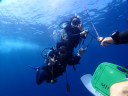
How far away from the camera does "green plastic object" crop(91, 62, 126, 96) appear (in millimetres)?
3614

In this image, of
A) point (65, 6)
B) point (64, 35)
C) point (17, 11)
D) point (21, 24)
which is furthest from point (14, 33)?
point (64, 35)

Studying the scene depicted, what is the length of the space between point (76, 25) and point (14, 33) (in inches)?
892

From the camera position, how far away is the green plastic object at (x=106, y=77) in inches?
142

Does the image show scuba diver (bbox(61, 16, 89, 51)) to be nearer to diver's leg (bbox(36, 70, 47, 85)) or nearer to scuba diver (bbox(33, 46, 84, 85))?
scuba diver (bbox(33, 46, 84, 85))

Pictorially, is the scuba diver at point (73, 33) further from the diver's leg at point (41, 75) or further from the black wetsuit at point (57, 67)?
the diver's leg at point (41, 75)

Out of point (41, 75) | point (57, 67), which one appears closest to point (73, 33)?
point (57, 67)

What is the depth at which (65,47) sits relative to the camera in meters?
7.42

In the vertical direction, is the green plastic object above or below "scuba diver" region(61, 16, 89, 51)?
below

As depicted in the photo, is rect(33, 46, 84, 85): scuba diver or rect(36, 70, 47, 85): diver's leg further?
rect(36, 70, 47, 85): diver's leg

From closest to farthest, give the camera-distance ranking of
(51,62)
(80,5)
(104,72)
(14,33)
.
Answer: (104,72)
(51,62)
(80,5)
(14,33)

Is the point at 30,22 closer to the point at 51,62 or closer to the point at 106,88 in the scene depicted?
the point at 51,62

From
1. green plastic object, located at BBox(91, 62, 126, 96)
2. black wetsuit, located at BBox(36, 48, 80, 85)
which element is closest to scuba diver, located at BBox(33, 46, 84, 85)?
black wetsuit, located at BBox(36, 48, 80, 85)

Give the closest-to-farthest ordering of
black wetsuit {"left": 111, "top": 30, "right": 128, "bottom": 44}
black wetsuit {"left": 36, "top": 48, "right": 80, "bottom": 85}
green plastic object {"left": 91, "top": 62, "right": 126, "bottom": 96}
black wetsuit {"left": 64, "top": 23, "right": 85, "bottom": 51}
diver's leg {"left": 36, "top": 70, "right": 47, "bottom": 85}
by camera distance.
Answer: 1. black wetsuit {"left": 111, "top": 30, "right": 128, "bottom": 44}
2. green plastic object {"left": 91, "top": 62, "right": 126, "bottom": 96}
3. black wetsuit {"left": 64, "top": 23, "right": 85, "bottom": 51}
4. black wetsuit {"left": 36, "top": 48, "right": 80, "bottom": 85}
5. diver's leg {"left": 36, "top": 70, "right": 47, "bottom": 85}

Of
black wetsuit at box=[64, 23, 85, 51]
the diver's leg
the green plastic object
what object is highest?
black wetsuit at box=[64, 23, 85, 51]
